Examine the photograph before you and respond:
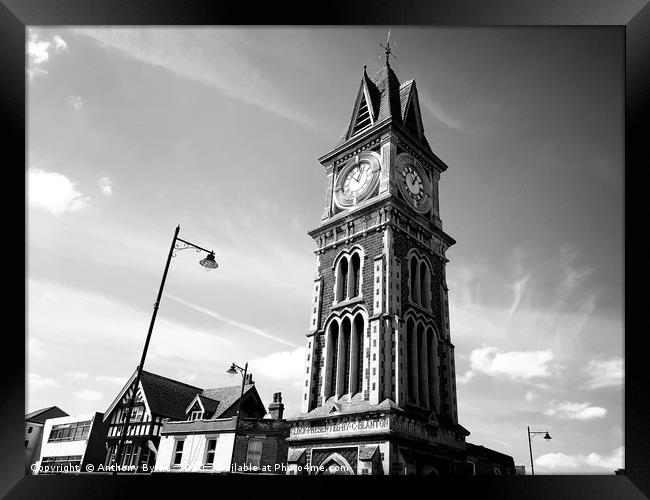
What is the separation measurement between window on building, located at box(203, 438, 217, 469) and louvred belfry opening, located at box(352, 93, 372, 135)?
21935 millimetres

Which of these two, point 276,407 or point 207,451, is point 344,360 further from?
point 276,407

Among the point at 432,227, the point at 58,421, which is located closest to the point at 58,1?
the point at 432,227

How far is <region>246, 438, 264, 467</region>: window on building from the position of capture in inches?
1133

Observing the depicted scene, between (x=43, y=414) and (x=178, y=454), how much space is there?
865 inches

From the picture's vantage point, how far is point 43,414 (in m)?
45.9

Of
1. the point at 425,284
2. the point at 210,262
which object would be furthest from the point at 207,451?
the point at 210,262

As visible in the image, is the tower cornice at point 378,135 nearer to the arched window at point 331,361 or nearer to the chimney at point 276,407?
the arched window at point 331,361

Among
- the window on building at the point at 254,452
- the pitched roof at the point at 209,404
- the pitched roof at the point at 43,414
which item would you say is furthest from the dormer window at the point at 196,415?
the pitched roof at the point at 43,414

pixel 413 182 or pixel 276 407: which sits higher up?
pixel 413 182

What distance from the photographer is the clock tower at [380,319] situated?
69.7 feet

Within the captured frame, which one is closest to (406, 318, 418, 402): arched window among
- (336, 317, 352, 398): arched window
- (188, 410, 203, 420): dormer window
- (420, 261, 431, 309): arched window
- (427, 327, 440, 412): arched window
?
(427, 327, 440, 412): arched window

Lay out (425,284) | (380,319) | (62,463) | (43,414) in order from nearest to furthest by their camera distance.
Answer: (380,319) → (425,284) → (62,463) → (43,414)

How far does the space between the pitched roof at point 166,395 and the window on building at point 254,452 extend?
10.6m
